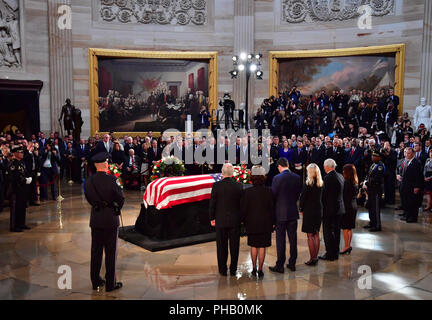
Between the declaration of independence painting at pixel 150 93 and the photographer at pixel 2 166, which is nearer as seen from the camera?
the photographer at pixel 2 166

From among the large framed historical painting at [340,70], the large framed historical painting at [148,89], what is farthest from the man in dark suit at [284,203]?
the large framed historical painting at [340,70]

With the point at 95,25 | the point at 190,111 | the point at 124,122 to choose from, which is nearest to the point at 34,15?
the point at 95,25

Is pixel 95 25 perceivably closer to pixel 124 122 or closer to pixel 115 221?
pixel 124 122

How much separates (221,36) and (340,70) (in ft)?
18.8

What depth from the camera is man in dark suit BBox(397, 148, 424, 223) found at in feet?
28.7

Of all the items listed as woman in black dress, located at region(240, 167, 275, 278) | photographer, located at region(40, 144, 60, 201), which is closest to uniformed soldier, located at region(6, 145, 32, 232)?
photographer, located at region(40, 144, 60, 201)

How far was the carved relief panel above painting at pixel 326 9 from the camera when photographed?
58.6 ft

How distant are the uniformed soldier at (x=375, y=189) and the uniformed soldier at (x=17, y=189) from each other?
6654 millimetres

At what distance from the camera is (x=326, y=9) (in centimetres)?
1881

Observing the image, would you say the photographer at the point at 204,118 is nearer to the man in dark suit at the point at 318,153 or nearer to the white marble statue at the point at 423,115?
the man in dark suit at the point at 318,153

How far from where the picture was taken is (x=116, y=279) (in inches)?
214

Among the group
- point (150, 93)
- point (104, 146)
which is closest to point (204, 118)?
point (150, 93)

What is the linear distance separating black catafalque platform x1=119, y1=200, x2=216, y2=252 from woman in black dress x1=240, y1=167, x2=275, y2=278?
197 centimetres
